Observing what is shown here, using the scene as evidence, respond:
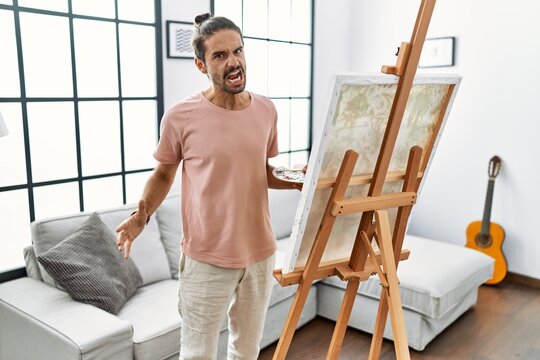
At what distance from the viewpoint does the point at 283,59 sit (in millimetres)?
4074

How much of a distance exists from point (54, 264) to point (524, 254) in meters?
3.12

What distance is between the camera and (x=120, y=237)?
159 centimetres

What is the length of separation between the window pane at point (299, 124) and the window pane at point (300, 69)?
0.28 feet

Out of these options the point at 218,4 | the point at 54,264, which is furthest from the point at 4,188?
the point at 218,4

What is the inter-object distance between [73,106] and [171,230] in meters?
0.84

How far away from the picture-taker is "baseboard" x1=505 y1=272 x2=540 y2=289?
12.1ft

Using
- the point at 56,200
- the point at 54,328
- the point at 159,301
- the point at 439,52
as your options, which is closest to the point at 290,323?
the point at 54,328

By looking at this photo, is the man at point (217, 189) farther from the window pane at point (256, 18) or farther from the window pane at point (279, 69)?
the window pane at point (279, 69)

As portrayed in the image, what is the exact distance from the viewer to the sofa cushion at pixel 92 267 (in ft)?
7.29

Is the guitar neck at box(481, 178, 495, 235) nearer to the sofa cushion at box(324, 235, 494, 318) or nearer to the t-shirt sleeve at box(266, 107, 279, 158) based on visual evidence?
the sofa cushion at box(324, 235, 494, 318)

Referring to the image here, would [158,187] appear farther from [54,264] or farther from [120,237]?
[54,264]

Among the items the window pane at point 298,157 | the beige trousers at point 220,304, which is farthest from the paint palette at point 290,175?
the window pane at point 298,157

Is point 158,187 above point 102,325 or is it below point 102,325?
above

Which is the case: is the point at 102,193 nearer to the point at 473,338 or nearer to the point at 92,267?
the point at 92,267
